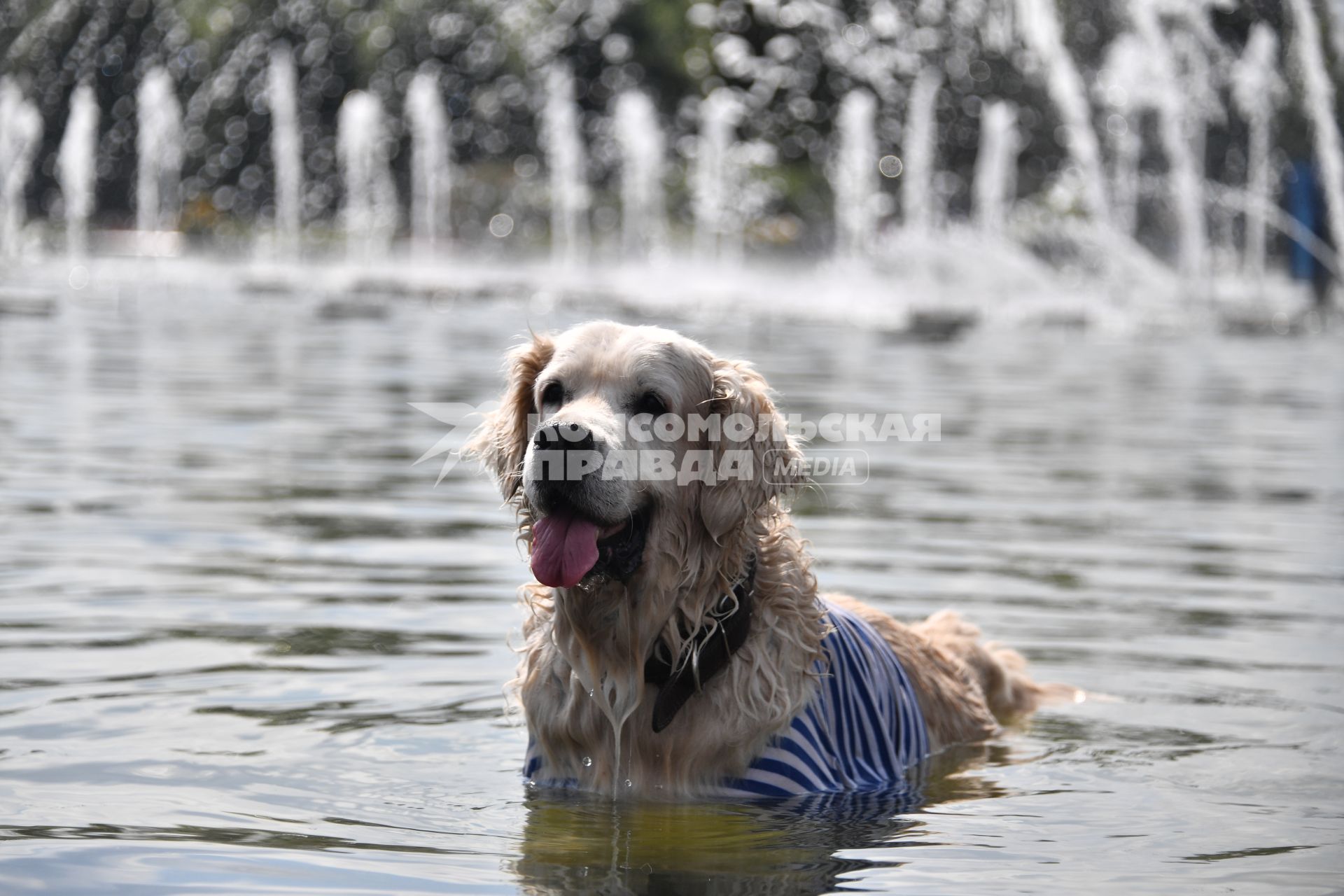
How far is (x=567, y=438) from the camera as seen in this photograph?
17.4ft

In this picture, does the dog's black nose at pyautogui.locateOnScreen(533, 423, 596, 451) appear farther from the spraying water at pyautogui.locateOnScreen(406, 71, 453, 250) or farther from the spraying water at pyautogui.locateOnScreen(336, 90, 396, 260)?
the spraying water at pyautogui.locateOnScreen(406, 71, 453, 250)

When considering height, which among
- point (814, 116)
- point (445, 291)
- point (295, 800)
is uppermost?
point (814, 116)

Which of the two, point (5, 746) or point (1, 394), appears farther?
point (1, 394)

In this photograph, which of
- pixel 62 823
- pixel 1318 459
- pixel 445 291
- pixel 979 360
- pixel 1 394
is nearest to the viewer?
pixel 62 823

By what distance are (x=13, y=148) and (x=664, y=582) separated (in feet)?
192

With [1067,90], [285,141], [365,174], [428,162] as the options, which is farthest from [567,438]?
[285,141]

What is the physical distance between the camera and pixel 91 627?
8.33 metres

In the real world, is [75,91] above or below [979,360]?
above

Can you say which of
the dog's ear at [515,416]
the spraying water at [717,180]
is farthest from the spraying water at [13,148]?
the dog's ear at [515,416]

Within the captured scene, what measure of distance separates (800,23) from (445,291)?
29.8m

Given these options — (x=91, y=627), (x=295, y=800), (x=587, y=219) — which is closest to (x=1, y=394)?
(x=91, y=627)

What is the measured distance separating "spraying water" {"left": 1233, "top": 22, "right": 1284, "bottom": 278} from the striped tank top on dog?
46.7 meters

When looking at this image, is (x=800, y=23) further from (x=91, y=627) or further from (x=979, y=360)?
(x=91, y=627)
